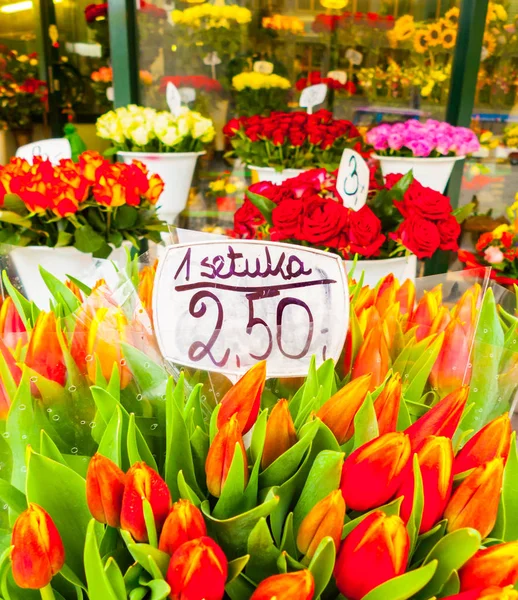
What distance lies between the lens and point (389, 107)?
275cm

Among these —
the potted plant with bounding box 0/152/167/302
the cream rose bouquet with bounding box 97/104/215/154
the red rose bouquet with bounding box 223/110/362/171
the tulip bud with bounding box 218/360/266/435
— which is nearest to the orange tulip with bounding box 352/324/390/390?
the tulip bud with bounding box 218/360/266/435

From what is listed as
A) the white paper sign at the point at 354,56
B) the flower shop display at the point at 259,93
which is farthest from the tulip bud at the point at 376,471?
the white paper sign at the point at 354,56

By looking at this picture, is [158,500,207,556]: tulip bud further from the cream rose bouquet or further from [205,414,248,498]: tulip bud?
the cream rose bouquet

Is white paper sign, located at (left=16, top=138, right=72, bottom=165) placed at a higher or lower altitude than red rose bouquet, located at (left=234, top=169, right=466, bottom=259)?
higher

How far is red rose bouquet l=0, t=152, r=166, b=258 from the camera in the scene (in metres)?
1.24

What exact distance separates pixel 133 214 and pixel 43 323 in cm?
93

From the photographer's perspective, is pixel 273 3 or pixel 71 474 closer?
pixel 71 474

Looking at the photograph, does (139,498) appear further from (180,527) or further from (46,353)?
(46,353)

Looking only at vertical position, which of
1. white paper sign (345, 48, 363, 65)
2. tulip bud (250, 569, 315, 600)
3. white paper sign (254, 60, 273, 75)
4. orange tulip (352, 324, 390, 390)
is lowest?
tulip bud (250, 569, 315, 600)

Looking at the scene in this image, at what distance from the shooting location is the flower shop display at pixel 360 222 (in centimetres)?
116

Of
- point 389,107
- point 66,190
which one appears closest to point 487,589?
point 66,190

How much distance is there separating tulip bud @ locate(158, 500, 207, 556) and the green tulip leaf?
0.09 m

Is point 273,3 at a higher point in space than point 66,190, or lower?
higher

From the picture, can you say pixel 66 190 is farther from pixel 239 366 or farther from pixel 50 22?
pixel 50 22
